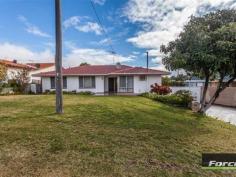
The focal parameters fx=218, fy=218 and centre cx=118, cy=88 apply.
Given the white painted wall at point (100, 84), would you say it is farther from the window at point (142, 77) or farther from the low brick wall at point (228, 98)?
the low brick wall at point (228, 98)

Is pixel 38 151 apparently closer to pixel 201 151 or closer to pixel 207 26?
pixel 201 151

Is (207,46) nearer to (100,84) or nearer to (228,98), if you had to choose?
(228,98)

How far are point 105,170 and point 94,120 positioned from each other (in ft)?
13.6

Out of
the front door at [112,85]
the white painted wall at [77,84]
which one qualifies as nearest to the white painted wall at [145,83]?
the front door at [112,85]

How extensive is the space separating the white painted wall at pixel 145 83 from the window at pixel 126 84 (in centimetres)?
51

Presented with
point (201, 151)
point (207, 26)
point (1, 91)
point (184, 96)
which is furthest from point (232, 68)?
point (1, 91)

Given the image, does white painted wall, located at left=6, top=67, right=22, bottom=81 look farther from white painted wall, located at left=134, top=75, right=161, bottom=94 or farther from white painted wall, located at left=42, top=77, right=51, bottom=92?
white painted wall, located at left=134, top=75, right=161, bottom=94

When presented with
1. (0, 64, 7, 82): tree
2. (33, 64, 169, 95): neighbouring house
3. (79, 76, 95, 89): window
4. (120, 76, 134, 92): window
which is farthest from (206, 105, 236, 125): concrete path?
(0, 64, 7, 82): tree

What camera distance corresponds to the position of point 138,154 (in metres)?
4.96

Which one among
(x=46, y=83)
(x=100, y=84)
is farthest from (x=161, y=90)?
(x=46, y=83)

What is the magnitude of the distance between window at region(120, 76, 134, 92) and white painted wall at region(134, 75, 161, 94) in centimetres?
51

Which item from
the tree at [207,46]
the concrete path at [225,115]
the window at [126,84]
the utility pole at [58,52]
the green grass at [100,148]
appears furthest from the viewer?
the window at [126,84]

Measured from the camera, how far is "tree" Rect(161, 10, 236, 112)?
9.72 metres

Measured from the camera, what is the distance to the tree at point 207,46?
972 centimetres
